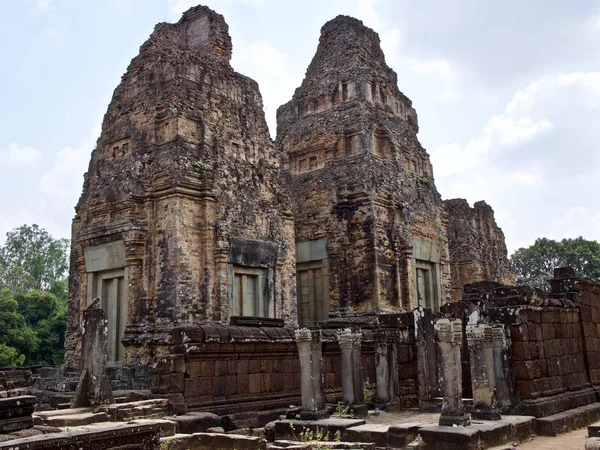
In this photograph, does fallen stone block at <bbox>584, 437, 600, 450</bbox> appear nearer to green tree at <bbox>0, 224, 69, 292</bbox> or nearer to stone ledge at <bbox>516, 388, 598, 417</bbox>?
stone ledge at <bbox>516, 388, 598, 417</bbox>

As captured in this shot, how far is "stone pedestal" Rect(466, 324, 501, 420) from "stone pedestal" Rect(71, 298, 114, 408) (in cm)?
576

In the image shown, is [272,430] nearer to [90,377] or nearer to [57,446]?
[90,377]

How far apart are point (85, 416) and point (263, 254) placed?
8020mm

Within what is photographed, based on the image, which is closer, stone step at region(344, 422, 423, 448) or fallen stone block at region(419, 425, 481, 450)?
fallen stone block at region(419, 425, 481, 450)

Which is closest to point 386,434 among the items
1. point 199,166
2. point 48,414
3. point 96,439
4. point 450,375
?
point 450,375

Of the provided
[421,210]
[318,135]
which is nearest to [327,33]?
[318,135]

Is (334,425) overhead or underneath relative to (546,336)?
underneath

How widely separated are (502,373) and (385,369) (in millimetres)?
2582

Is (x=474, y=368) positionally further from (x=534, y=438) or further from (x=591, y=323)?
(x=591, y=323)

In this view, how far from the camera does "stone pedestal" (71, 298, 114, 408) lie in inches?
396

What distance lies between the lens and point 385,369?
12.3 m

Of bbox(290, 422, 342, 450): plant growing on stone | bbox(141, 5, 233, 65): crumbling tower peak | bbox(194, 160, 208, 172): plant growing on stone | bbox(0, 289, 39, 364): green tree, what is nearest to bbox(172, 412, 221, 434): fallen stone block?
bbox(290, 422, 342, 450): plant growing on stone

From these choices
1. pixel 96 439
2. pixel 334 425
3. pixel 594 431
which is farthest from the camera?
pixel 334 425

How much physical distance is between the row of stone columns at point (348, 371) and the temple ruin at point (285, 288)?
0.12 feet
